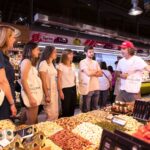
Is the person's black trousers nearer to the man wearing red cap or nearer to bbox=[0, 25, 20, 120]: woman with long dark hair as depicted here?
the man wearing red cap

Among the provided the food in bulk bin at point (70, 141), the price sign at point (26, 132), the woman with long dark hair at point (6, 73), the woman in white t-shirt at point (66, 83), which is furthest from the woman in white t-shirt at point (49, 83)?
the price sign at point (26, 132)

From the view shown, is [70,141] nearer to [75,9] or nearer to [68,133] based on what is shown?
[68,133]

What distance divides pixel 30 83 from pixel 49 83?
21.8 inches

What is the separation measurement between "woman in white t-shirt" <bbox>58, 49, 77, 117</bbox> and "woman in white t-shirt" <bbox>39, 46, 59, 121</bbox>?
1.03 feet

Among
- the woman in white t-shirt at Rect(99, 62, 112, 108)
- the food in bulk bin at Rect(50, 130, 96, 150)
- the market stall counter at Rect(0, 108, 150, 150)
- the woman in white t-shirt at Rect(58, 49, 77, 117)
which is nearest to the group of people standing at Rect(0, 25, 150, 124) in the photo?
the woman in white t-shirt at Rect(58, 49, 77, 117)

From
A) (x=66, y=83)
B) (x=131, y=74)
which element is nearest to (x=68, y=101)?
(x=66, y=83)

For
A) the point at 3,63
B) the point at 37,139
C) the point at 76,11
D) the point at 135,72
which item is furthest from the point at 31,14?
the point at 37,139

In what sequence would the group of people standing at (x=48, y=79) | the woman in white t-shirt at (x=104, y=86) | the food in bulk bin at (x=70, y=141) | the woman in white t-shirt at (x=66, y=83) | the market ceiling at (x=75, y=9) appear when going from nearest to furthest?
the food in bulk bin at (x=70, y=141) < the group of people standing at (x=48, y=79) < the woman in white t-shirt at (x=66, y=83) < the woman in white t-shirt at (x=104, y=86) < the market ceiling at (x=75, y=9)

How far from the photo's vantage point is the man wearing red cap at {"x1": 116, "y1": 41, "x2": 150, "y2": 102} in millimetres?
4082

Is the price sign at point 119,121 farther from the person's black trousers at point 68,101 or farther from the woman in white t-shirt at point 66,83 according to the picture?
the person's black trousers at point 68,101

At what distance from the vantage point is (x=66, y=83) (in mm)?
4422

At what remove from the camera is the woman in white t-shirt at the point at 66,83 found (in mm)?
4340

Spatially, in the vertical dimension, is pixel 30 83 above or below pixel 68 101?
above

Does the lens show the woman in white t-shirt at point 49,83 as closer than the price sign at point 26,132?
No
